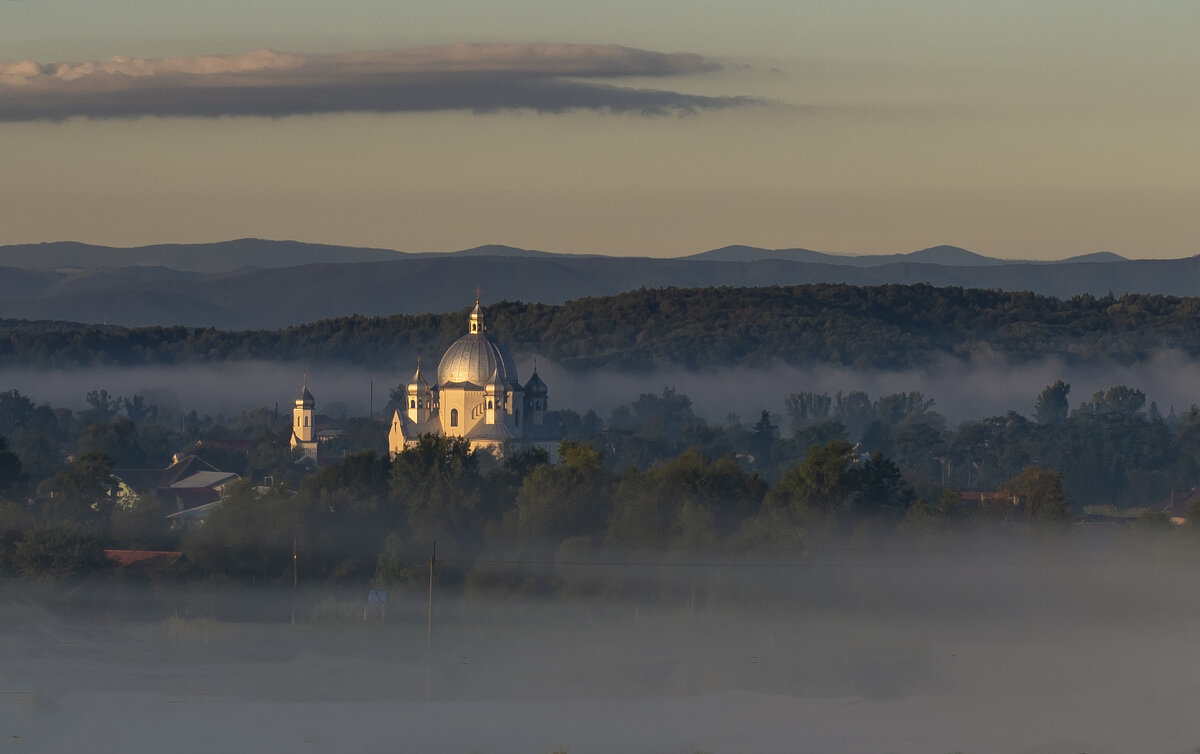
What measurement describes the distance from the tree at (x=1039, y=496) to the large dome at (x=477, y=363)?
109 feet

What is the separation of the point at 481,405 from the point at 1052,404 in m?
76.5

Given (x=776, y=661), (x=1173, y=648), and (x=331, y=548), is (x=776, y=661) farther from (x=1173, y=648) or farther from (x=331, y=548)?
(x=331, y=548)

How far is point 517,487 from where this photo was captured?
73562mm

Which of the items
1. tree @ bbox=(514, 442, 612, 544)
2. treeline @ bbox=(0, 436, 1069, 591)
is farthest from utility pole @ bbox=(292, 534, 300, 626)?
tree @ bbox=(514, 442, 612, 544)

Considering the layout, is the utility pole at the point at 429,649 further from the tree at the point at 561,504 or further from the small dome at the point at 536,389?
the small dome at the point at 536,389

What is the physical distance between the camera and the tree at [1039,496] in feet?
241

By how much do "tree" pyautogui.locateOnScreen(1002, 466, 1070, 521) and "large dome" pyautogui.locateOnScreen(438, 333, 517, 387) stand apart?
33108 mm

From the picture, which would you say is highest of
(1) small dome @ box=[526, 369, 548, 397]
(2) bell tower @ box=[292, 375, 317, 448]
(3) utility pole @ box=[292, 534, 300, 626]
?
(1) small dome @ box=[526, 369, 548, 397]

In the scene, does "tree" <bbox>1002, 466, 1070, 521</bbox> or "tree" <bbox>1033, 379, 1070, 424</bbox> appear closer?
"tree" <bbox>1002, 466, 1070, 521</bbox>

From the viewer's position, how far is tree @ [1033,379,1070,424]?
168 m

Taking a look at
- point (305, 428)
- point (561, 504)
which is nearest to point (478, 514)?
point (561, 504)

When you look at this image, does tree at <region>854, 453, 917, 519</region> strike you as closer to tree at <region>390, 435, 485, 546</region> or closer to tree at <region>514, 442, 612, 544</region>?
tree at <region>514, 442, 612, 544</region>

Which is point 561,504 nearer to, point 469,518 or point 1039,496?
point 469,518

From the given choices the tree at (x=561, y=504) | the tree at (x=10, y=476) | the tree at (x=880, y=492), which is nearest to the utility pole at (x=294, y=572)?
the tree at (x=561, y=504)
